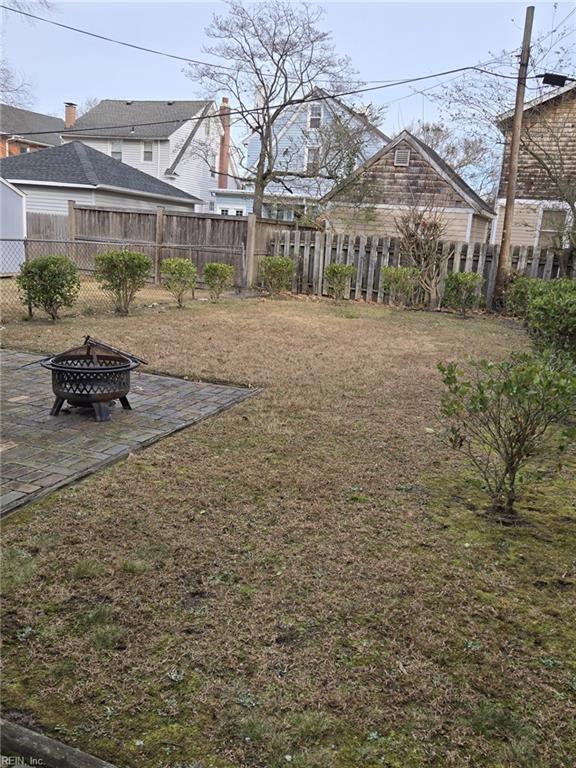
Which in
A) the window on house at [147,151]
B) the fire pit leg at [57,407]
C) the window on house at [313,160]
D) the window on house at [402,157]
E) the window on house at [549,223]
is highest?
the window on house at [147,151]

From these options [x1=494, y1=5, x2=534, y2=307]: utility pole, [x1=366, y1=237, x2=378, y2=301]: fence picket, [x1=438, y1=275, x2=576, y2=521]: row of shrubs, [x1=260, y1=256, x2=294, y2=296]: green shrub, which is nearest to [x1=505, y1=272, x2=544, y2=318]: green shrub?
[x1=494, y1=5, x2=534, y2=307]: utility pole

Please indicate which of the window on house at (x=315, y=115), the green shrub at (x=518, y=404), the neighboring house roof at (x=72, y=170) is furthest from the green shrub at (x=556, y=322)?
the window on house at (x=315, y=115)

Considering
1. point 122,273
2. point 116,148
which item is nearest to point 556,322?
point 122,273

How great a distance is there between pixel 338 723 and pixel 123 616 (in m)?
0.94

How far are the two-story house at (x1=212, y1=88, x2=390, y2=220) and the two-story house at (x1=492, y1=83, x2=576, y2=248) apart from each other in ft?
20.9

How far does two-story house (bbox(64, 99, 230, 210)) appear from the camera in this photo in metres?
29.2

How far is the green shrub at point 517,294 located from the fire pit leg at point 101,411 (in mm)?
7973

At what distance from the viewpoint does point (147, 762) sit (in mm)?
1673

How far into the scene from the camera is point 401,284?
42.2 ft

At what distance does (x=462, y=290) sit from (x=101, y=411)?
9.75m

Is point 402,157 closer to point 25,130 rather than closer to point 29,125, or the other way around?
point 25,130

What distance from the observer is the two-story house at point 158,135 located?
2925 cm

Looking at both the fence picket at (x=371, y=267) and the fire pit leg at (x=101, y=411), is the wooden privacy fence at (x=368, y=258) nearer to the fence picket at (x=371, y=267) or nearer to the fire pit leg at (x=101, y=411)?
the fence picket at (x=371, y=267)

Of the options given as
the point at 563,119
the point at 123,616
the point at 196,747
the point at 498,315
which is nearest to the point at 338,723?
the point at 196,747
